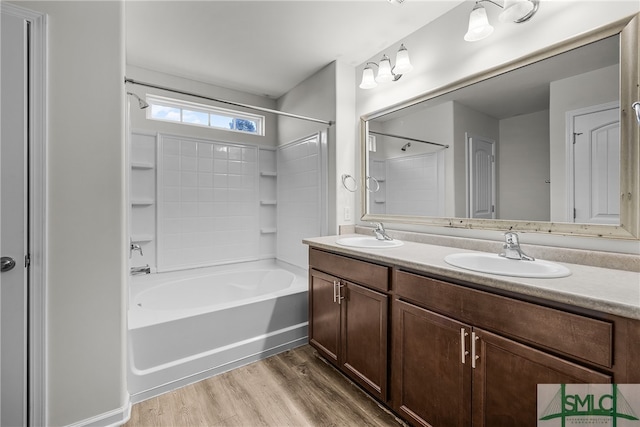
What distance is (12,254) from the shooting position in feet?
4.14

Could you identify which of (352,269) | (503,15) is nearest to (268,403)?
(352,269)

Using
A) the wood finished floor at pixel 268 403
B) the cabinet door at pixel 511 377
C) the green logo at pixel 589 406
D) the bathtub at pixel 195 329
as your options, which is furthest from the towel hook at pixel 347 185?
the green logo at pixel 589 406

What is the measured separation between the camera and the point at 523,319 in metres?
1.01

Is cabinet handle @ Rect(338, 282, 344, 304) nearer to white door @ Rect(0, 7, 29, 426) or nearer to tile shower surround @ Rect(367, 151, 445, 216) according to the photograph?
tile shower surround @ Rect(367, 151, 445, 216)

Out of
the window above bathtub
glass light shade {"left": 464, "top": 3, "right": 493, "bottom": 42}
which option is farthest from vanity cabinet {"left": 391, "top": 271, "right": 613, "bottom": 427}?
the window above bathtub

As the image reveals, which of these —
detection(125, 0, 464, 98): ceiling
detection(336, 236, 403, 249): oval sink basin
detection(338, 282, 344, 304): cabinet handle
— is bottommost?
detection(338, 282, 344, 304): cabinet handle

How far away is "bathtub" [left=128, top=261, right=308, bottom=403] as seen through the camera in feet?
5.82

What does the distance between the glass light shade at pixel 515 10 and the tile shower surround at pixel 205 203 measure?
262 cm

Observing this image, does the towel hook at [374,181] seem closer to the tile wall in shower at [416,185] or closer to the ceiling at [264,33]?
the tile wall in shower at [416,185]

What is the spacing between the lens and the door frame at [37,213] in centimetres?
130

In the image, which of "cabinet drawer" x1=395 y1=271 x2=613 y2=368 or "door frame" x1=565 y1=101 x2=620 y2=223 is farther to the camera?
"door frame" x1=565 y1=101 x2=620 y2=223

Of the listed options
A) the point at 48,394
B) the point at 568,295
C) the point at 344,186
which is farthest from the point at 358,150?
the point at 48,394

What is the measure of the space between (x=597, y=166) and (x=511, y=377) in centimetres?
101

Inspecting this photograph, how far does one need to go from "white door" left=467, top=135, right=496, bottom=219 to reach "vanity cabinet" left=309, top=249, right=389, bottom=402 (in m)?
0.72
